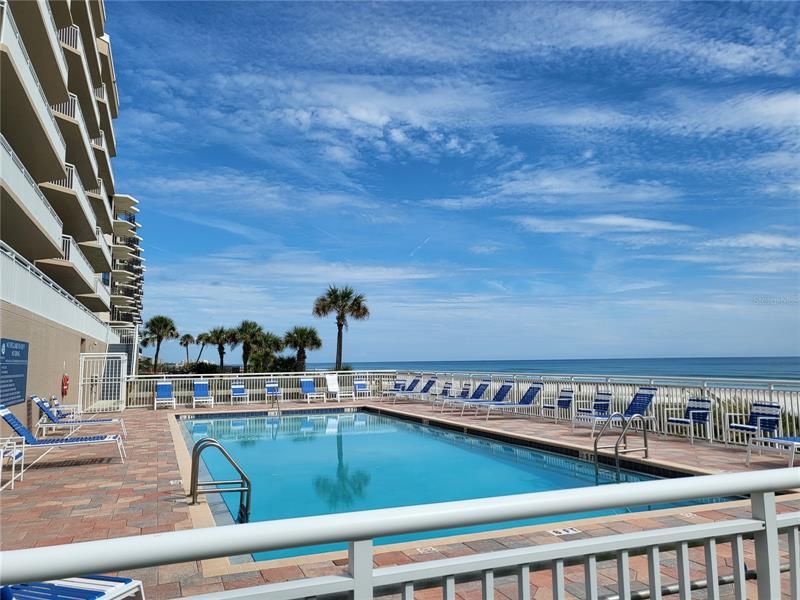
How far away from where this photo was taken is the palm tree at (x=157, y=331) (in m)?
58.5

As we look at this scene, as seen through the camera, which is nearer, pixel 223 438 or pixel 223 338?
pixel 223 438

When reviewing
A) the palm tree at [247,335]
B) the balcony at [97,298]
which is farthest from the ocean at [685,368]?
the balcony at [97,298]

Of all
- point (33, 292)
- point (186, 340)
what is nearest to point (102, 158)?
point (33, 292)

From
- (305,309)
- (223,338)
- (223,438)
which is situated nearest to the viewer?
(223,438)

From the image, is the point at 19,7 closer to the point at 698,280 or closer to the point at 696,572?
the point at 696,572

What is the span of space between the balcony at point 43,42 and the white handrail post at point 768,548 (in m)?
18.2

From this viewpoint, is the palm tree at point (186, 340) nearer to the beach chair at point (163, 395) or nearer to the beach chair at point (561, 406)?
the beach chair at point (163, 395)

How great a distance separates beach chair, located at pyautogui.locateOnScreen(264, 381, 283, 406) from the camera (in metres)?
20.9

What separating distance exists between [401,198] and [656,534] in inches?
1451

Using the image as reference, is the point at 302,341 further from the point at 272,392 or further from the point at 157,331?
the point at 157,331

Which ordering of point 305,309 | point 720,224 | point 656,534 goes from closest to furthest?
1. point 656,534
2. point 720,224
3. point 305,309

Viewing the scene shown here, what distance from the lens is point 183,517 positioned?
19.6 feet

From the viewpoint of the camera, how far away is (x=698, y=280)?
38188mm

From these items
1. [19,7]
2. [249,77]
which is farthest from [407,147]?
[19,7]
